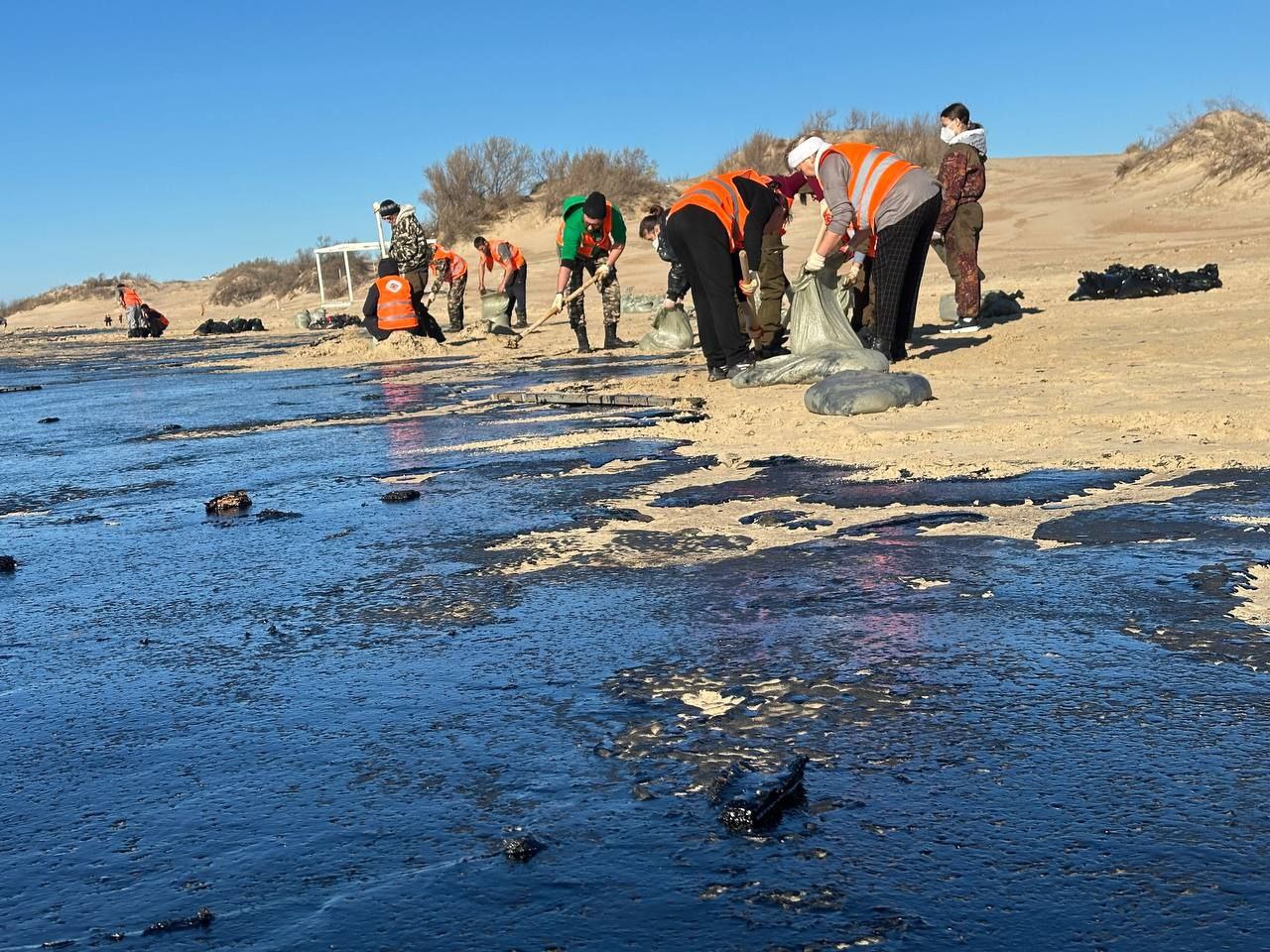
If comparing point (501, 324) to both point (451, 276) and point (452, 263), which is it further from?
point (452, 263)

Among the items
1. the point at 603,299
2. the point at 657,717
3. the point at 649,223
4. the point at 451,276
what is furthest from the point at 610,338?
the point at 657,717

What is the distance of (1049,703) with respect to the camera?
11.5 ft

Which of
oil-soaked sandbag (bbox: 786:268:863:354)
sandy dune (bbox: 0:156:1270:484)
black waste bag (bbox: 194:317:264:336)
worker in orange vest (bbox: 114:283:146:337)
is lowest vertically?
sandy dune (bbox: 0:156:1270:484)

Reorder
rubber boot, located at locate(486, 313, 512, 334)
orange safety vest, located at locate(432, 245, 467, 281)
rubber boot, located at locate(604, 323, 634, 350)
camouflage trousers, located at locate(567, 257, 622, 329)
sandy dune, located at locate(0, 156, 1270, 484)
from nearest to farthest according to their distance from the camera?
1. sandy dune, located at locate(0, 156, 1270, 484)
2. camouflage trousers, located at locate(567, 257, 622, 329)
3. rubber boot, located at locate(604, 323, 634, 350)
4. rubber boot, located at locate(486, 313, 512, 334)
5. orange safety vest, located at locate(432, 245, 467, 281)

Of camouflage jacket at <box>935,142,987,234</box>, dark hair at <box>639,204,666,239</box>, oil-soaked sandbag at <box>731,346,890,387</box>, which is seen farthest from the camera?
camouflage jacket at <box>935,142,987,234</box>

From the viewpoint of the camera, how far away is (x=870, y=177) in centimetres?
1058

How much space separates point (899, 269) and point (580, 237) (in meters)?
6.21

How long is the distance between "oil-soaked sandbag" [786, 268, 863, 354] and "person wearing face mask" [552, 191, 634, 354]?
466 cm

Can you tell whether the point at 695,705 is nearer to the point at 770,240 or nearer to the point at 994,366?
the point at 994,366

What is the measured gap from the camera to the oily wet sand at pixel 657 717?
258 centimetres

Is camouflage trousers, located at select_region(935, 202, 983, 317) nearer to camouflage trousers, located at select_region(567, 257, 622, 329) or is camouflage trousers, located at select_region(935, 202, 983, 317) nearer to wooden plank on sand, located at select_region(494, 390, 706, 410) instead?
wooden plank on sand, located at select_region(494, 390, 706, 410)

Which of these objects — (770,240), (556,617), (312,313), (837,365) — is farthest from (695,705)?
(312,313)

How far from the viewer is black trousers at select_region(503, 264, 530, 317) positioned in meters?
22.4

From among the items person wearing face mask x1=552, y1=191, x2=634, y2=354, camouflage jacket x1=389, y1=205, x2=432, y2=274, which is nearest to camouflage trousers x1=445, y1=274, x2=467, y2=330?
camouflage jacket x1=389, y1=205, x2=432, y2=274
